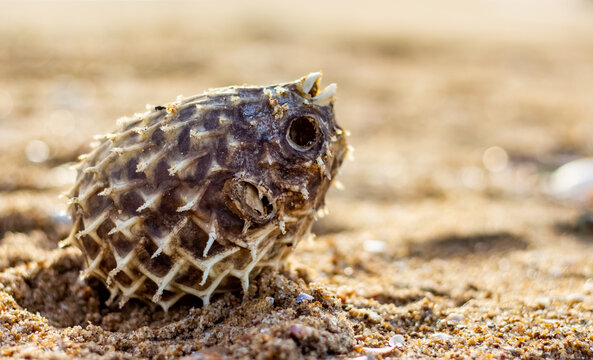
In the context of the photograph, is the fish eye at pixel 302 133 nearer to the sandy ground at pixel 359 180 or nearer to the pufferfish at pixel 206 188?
the pufferfish at pixel 206 188

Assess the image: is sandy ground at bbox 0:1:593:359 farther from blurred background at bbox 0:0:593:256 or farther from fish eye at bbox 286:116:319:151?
fish eye at bbox 286:116:319:151

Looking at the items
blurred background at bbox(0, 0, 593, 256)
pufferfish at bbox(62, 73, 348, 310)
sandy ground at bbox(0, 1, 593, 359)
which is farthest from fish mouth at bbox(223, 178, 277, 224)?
blurred background at bbox(0, 0, 593, 256)

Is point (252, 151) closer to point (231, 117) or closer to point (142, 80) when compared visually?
point (231, 117)

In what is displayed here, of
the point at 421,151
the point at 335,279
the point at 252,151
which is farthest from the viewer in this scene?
the point at 421,151

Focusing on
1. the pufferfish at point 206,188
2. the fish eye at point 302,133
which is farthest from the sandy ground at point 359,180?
the fish eye at point 302,133

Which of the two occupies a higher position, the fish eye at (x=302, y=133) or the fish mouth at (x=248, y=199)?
the fish eye at (x=302, y=133)

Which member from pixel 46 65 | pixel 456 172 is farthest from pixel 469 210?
Answer: pixel 46 65
